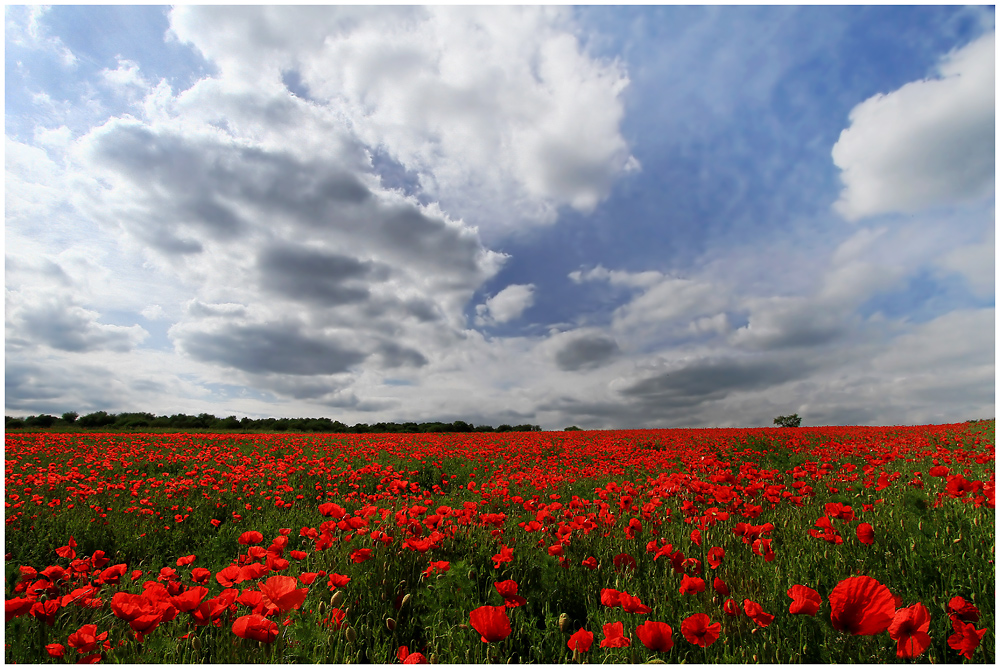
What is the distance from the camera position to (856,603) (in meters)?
1.98

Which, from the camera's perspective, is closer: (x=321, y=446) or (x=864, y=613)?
(x=864, y=613)

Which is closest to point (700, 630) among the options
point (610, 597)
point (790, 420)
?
point (610, 597)

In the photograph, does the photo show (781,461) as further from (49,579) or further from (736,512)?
(49,579)

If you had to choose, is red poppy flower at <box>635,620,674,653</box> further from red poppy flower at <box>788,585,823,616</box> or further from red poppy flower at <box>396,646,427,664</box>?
red poppy flower at <box>396,646,427,664</box>

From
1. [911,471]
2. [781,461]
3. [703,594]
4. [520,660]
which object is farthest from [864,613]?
[781,461]

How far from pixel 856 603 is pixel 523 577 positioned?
2334mm

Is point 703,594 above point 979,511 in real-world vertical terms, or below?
below

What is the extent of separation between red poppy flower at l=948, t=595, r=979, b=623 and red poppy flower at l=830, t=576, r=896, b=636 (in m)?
1.26

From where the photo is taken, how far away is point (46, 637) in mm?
2863

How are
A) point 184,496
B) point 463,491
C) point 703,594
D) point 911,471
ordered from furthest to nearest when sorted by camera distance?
point 463,491 → point 184,496 → point 911,471 → point 703,594

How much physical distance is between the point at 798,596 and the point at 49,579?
16.6 feet

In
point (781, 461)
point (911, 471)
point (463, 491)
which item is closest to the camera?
point (911, 471)

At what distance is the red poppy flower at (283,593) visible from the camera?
7.36 feet

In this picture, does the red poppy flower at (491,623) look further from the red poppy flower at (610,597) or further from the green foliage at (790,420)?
the green foliage at (790,420)
